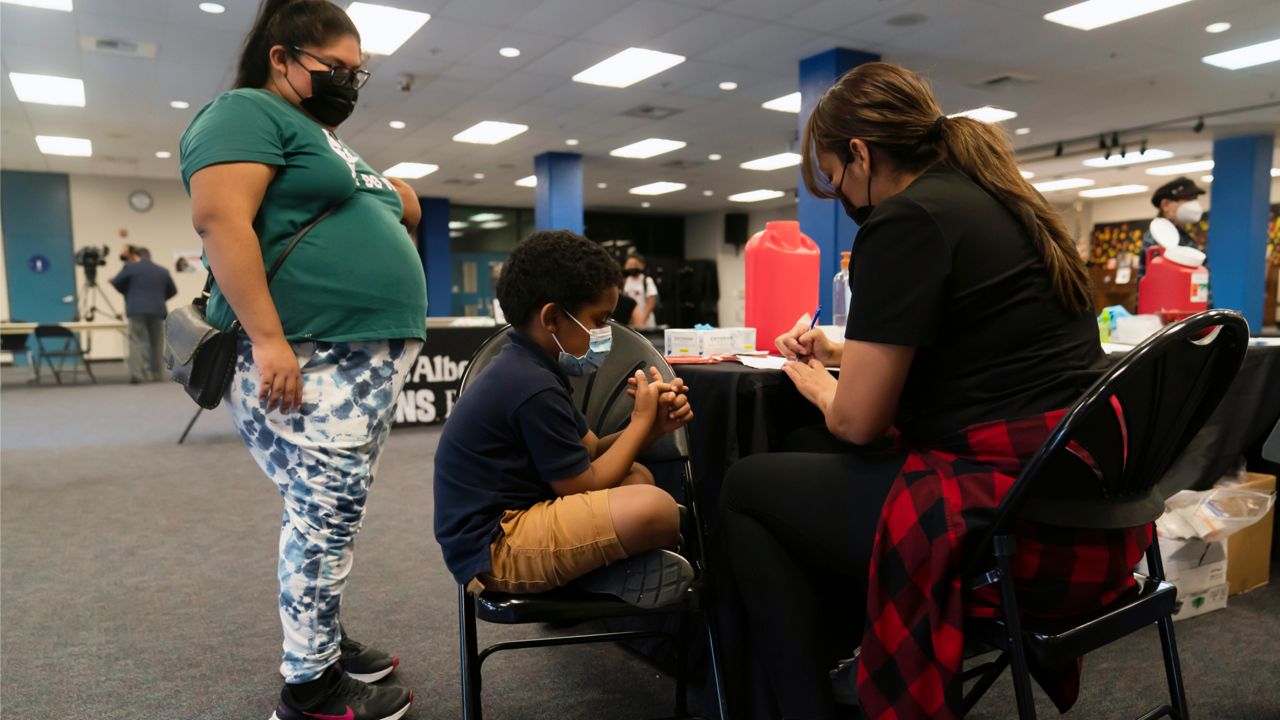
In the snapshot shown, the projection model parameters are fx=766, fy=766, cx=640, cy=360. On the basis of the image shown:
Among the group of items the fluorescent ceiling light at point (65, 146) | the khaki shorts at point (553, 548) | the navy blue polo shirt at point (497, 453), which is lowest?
the khaki shorts at point (553, 548)

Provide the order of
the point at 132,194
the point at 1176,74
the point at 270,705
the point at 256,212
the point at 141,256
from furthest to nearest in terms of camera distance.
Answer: the point at 132,194 < the point at 141,256 < the point at 1176,74 < the point at 270,705 < the point at 256,212

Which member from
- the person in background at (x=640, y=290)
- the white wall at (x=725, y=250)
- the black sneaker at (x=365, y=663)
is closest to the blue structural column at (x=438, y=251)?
the white wall at (x=725, y=250)

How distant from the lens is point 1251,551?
7.32ft

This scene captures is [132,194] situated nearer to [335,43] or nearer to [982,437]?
[335,43]

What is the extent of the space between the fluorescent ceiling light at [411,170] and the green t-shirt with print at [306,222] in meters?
10.4

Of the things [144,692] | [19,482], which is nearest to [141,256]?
[19,482]

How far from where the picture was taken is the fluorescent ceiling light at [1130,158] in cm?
1033

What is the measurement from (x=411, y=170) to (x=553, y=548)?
11.4 meters

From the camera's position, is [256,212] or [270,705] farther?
[270,705]

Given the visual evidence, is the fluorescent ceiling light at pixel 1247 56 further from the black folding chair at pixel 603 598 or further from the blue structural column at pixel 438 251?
the blue structural column at pixel 438 251

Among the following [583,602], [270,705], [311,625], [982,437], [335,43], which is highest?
[335,43]

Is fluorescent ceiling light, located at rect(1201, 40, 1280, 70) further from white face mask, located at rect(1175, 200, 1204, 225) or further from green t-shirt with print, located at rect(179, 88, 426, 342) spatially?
green t-shirt with print, located at rect(179, 88, 426, 342)

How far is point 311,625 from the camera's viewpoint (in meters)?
1.36

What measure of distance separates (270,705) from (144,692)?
1.00ft
